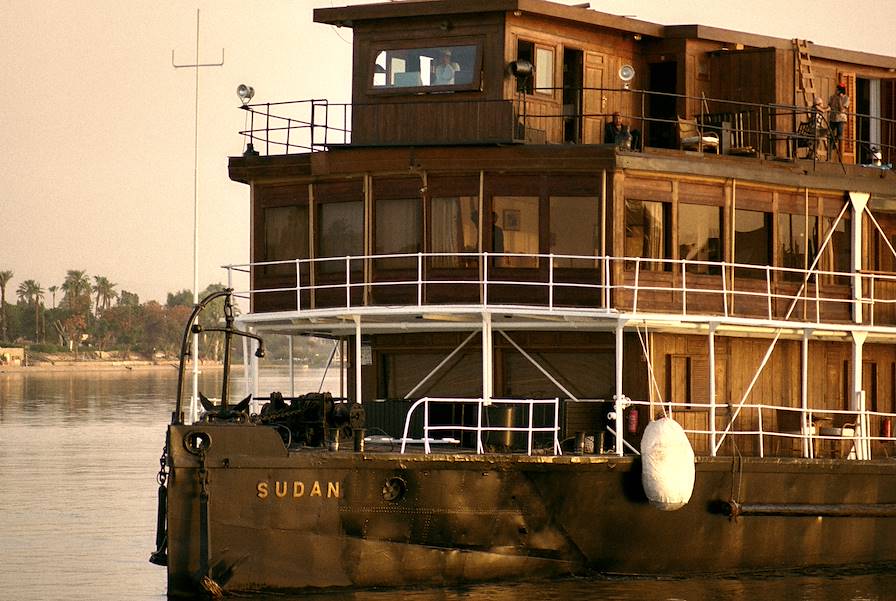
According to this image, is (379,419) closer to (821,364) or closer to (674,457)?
(674,457)

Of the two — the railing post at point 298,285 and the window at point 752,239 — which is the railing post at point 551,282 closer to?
the window at point 752,239

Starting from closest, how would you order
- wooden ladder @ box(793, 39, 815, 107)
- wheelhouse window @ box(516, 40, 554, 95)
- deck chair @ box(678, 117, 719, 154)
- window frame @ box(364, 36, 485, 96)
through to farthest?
window frame @ box(364, 36, 485, 96) < wheelhouse window @ box(516, 40, 554, 95) < deck chair @ box(678, 117, 719, 154) < wooden ladder @ box(793, 39, 815, 107)

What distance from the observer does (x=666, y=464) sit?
19812 millimetres

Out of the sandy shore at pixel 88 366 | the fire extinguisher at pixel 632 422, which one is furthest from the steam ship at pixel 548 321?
the sandy shore at pixel 88 366

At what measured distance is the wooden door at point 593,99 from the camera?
939 inches

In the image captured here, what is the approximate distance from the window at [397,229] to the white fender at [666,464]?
4505 mm

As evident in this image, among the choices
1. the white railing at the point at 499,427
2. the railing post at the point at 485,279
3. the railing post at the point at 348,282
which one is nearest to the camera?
the white railing at the point at 499,427

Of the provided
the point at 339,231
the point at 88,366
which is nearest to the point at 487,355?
the point at 339,231

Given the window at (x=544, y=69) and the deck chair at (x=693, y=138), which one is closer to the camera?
the deck chair at (x=693, y=138)

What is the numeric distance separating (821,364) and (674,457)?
5.24 m

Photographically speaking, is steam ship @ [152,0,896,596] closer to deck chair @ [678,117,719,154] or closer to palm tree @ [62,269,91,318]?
deck chair @ [678,117,719,154]

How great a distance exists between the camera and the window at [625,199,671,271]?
2212cm

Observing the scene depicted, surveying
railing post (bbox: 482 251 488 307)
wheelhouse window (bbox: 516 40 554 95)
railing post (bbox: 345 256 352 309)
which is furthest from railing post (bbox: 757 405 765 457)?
railing post (bbox: 345 256 352 309)

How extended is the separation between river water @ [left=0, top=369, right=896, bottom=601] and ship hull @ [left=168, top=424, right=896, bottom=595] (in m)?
0.24
